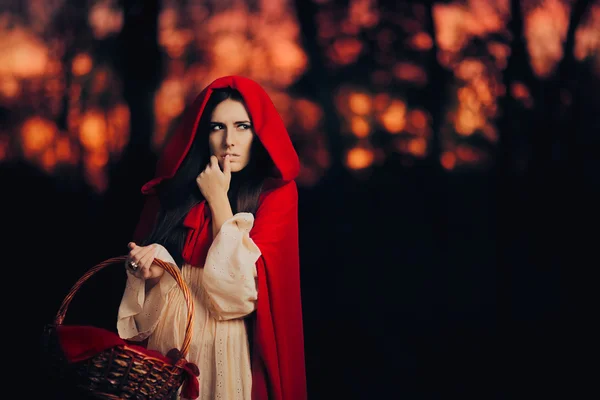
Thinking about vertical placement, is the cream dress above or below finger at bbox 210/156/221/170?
below

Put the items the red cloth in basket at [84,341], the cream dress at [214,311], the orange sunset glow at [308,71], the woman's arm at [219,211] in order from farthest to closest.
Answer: the orange sunset glow at [308,71], the woman's arm at [219,211], the cream dress at [214,311], the red cloth in basket at [84,341]

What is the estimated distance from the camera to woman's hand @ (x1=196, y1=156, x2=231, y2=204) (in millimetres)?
2133

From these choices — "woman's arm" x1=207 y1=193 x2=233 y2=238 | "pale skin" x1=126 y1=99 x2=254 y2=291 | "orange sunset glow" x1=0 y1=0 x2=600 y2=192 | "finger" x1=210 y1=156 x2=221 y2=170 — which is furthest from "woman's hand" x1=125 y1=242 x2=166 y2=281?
"orange sunset glow" x1=0 y1=0 x2=600 y2=192

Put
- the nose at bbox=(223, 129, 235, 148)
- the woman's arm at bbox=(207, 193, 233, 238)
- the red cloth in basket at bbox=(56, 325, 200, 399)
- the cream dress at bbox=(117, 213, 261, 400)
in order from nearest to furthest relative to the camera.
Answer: the red cloth in basket at bbox=(56, 325, 200, 399), the cream dress at bbox=(117, 213, 261, 400), the woman's arm at bbox=(207, 193, 233, 238), the nose at bbox=(223, 129, 235, 148)

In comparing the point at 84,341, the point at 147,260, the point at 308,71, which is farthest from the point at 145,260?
the point at 308,71

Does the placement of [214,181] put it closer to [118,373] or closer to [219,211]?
[219,211]

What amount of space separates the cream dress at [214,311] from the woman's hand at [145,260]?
1.1 inches

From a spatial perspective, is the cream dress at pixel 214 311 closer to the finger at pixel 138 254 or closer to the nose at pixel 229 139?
the finger at pixel 138 254

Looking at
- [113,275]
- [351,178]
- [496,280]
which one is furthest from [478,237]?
[113,275]

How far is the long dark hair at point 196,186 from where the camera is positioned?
7.13 ft

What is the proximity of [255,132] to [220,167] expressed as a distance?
0.50ft

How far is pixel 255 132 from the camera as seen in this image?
2219 millimetres

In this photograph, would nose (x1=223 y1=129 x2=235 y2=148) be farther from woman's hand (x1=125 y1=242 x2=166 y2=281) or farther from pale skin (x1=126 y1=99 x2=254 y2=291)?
woman's hand (x1=125 y1=242 x2=166 y2=281)

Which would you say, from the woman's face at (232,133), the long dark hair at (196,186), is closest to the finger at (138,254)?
the long dark hair at (196,186)
